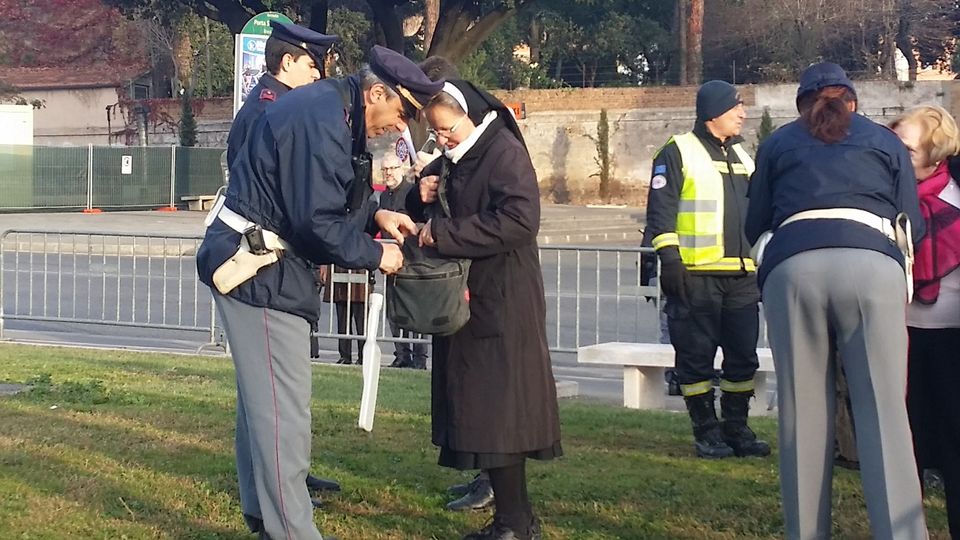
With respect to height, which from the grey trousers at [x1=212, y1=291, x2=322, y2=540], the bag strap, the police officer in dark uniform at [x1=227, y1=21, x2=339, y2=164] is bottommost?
the grey trousers at [x1=212, y1=291, x2=322, y2=540]

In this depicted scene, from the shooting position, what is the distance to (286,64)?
5.71 m

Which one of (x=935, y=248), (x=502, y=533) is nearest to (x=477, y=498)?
(x=502, y=533)

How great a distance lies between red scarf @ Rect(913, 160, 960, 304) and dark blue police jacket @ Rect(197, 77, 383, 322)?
2075 mm

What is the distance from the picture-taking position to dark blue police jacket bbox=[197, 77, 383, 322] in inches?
178

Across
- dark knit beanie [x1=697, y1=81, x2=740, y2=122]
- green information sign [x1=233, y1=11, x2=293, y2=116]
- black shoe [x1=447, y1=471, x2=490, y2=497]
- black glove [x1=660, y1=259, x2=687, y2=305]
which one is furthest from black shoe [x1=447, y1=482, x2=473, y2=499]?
green information sign [x1=233, y1=11, x2=293, y2=116]

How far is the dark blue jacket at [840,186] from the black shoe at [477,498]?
5.73 ft

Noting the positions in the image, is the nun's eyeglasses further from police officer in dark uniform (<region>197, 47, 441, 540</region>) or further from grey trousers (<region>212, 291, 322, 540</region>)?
grey trousers (<region>212, 291, 322, 540</region>)

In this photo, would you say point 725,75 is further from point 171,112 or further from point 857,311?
point 857,311

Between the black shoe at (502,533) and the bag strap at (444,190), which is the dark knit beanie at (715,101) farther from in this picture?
the black shoe at (502,533)

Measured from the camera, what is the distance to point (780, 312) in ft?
15.7

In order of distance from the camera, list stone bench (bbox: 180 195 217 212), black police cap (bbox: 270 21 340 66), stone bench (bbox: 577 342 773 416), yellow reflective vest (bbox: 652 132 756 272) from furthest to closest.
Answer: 1. stone bench (bbox: 180 195 217 212)
2. stone bench (bbox: 577 342 773 416)
3. yellow reflective vest (bbox: 652 132 756 272)
4. black police cap (bbox: 270 21 340 66)

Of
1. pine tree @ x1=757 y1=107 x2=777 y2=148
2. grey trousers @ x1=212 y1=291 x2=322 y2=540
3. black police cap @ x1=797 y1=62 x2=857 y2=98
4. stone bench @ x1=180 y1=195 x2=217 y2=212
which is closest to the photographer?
grey trousers @ x1=212 y1=291 x2=322 y2=540

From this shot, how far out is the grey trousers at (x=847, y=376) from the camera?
461 cm

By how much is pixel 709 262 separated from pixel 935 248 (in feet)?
6.45
